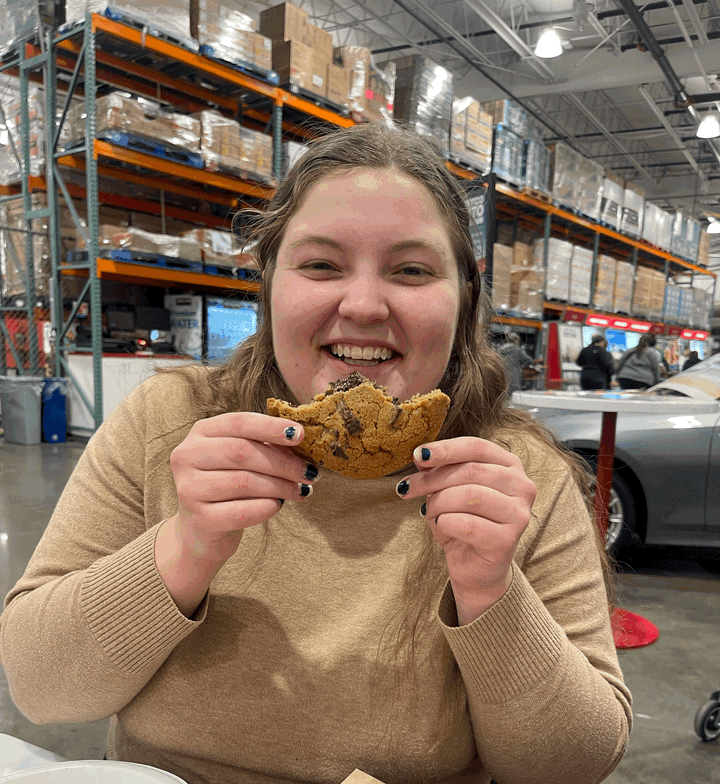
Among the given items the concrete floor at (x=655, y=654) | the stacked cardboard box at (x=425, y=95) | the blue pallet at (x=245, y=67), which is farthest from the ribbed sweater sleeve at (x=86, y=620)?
the stacked cardboard box at (x=425, y=95)

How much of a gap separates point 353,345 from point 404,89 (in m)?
6.94

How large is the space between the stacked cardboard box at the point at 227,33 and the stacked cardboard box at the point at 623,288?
746 centimetres

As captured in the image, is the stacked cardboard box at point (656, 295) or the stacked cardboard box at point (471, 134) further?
the stacked cardboard box at point (656, 295)

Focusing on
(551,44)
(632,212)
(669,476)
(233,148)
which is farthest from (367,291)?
(632,212)

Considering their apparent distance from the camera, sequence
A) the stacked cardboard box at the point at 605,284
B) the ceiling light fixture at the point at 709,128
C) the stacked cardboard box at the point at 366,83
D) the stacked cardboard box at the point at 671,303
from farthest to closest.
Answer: the stacked cardboard box at the point at 671,303, the stacked cardboard box at the point at 605,284, the ceiling light fixture at the point at 709,128, the stacked cardboard box at the point at 366,83

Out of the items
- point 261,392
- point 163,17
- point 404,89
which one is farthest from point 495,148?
point 261,392

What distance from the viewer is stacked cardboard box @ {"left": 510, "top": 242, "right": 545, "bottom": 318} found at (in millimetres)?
8344

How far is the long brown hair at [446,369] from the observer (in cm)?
92

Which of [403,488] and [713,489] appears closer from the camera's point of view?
[403,488]

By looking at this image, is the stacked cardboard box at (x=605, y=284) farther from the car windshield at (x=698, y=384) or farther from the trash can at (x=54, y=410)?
the trash can at (x=54, y=410)

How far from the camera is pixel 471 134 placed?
24.5 ft

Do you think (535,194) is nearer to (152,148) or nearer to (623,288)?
(623,288)

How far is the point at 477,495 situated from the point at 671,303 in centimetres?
1398

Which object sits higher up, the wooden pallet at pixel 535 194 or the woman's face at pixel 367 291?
the wooden pallet at pixel 535 194
